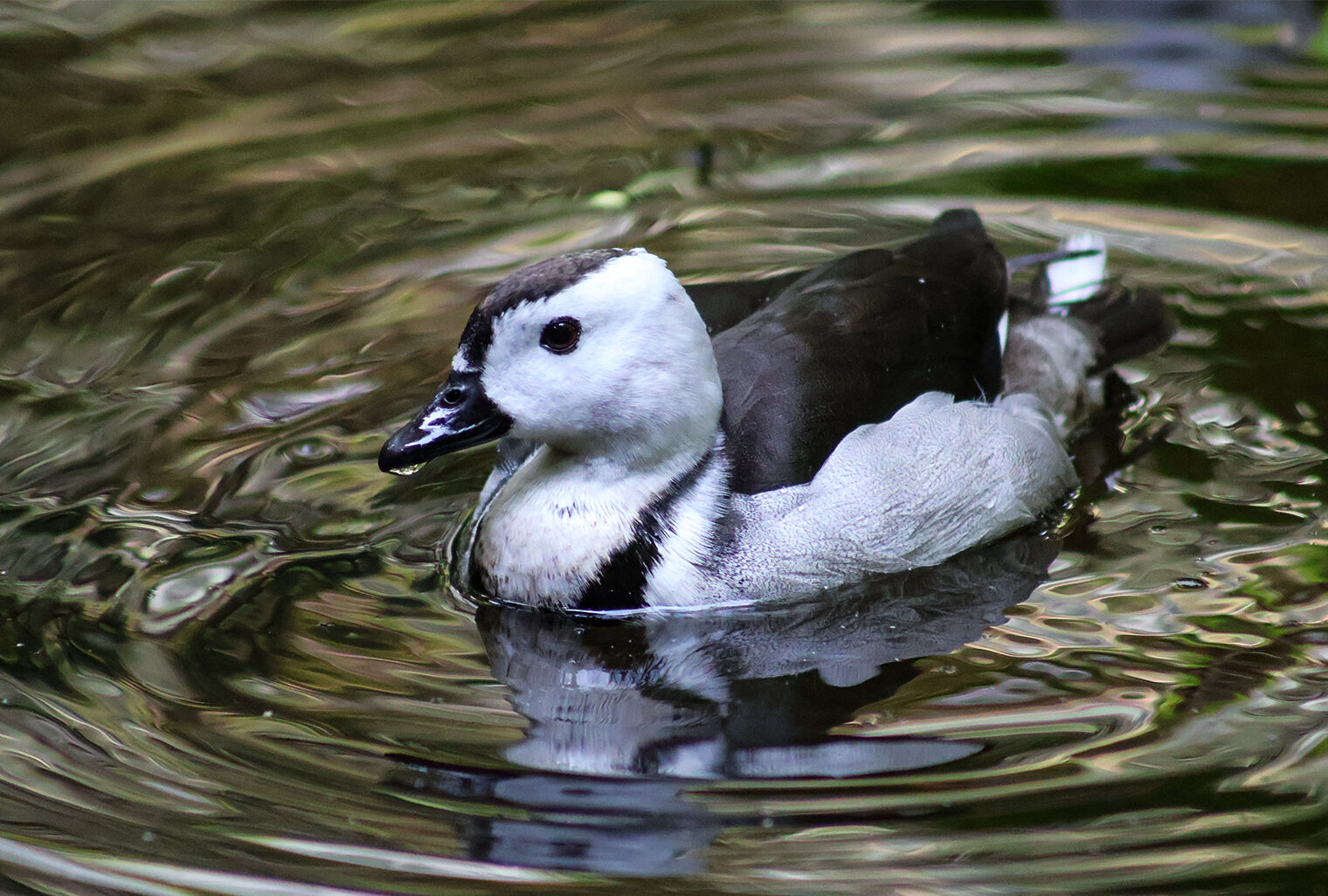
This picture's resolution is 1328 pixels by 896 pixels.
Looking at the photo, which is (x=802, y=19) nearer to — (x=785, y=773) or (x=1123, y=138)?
(x=1123, y=138)

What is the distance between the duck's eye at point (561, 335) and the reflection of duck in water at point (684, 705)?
2.86 ft

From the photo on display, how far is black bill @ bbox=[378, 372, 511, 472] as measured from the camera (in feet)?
16.4

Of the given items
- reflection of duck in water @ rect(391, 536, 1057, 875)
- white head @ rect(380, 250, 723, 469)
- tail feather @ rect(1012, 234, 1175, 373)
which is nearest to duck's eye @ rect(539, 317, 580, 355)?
white head @ rect(380, 250, 723, 469)

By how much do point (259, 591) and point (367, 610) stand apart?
0.36 m

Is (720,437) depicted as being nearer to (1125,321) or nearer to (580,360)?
(580,360)

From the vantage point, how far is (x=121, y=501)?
5.71 meters

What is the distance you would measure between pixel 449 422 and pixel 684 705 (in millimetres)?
1086

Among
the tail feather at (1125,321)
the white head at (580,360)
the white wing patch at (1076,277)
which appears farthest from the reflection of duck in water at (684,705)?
the white wing patch at (1076,277)

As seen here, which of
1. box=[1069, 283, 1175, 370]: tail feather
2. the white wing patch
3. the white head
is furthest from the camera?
the white wing patch

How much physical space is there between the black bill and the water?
1.77ft

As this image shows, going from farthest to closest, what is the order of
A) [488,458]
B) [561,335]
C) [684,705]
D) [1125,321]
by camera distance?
[1125,321]
[488,458]
[561,335]
[684,705]

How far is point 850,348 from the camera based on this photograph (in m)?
5.35

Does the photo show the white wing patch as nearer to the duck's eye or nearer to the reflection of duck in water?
the reflection of duck in water

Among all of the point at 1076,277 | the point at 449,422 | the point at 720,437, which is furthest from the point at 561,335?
the point at 1076,277
